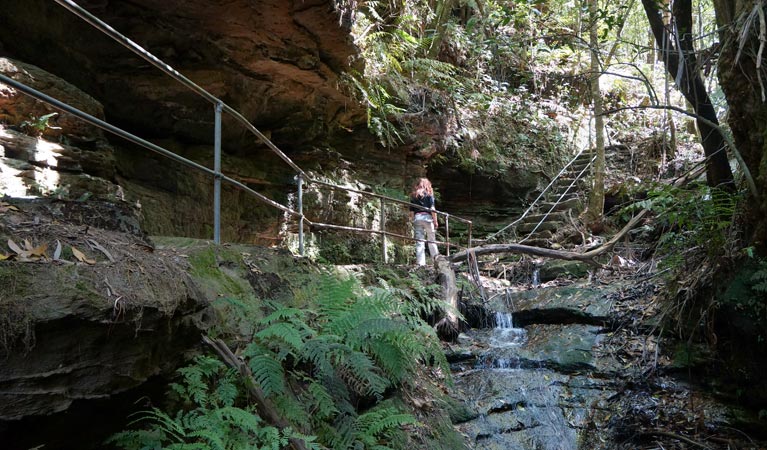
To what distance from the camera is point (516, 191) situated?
14391 mm

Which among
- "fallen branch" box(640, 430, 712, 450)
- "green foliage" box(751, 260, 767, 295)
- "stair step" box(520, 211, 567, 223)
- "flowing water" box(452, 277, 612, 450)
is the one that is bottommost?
"fallen branch" box(640, 430, 712, 450)

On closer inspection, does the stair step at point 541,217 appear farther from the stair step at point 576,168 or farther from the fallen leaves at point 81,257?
the fallen leaves at point 81,257

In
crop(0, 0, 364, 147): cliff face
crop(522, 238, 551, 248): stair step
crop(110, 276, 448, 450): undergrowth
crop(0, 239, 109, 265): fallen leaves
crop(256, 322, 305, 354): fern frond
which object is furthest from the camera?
crop(522, 238, 551, 248): stair step

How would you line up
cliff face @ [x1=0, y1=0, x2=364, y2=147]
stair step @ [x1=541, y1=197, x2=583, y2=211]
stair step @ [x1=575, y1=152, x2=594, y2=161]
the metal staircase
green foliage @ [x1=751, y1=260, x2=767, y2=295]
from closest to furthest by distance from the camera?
green foliage @ [x1=751, y1=260, x2=767, y2=295] < cliff face @ [x1=0, y1=0, x2=364, y2=147] < the metal staircase < stair step @ [x1=541, y1=197, x2=583, y2=211] < stair step @ [x1=575, y1=152, x2=594, y2=161]

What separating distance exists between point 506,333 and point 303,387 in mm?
5050

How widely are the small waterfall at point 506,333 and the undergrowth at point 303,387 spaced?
348 centimetres

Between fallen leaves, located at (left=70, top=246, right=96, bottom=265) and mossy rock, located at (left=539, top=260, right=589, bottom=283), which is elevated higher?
fallen leaves, located at (left=70, top=246, right=96, bottom=265)

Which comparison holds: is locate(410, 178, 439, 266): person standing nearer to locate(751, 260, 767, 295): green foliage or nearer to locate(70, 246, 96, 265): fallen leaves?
locate(751, 260, 767, 295): green foliage

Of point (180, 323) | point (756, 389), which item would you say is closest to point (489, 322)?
point (756, 389)

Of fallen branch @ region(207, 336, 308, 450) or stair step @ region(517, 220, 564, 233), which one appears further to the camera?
stair step @ region(517, 220, 564, 233)

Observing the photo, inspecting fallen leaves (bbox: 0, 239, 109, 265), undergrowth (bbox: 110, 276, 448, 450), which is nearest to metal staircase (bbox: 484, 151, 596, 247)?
undergrowth (bbox: 110, 276, 448, 450)

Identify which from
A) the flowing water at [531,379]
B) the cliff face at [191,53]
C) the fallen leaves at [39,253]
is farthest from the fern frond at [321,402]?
the cliff face at [191,53]

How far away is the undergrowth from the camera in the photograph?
7.45ft

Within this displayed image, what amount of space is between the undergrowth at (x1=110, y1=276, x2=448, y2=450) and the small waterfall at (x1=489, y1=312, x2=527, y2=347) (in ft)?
11.4
